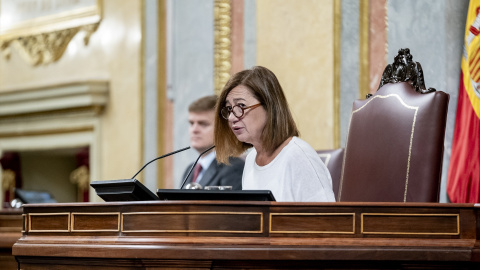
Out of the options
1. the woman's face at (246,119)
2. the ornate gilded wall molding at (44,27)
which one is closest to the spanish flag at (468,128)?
the woman's face at (246,119)

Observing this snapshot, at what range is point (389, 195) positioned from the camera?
312cm

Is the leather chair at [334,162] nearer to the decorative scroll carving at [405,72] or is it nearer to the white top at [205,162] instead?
the decorative scroll carving at [405,72]

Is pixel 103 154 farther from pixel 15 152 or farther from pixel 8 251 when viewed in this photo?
pixel 8 251

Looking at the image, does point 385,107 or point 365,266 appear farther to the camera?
point 385,107

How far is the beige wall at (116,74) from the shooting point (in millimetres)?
7602

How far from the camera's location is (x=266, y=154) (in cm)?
308

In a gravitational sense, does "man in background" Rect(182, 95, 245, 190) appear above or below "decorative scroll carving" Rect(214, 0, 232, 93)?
below

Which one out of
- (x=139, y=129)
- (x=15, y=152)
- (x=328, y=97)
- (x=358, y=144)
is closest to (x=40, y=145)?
(x=15, y=152)

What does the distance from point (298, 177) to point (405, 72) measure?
73cm

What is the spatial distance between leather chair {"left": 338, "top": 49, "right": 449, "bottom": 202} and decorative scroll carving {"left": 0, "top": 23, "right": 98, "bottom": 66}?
5.15 meters

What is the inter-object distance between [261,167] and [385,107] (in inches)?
22.5

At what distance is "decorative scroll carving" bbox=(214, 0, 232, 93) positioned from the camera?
21.6ft

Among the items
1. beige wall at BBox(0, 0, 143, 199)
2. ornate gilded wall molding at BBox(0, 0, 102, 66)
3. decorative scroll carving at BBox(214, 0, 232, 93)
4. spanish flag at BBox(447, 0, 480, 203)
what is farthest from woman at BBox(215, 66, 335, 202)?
ornate gilded wall molding at BBox(0, 0, 102, 66)

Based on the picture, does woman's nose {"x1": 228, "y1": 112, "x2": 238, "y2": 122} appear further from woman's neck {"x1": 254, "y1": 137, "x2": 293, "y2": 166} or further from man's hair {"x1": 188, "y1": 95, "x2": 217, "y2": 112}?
man's hair {"x1": 188, "y1": 95, "x2": 217, "y2": 112}
